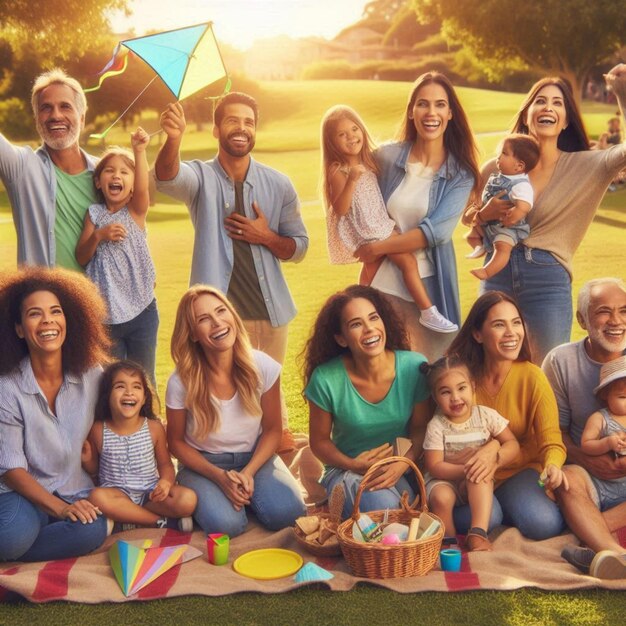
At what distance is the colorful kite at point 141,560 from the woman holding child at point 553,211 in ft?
8.35

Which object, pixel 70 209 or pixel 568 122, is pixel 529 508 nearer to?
pixel 568 122

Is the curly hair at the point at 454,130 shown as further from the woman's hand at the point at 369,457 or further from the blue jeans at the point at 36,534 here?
the blue jeans at the point at 36,534

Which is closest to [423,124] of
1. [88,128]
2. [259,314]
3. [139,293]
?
[259,314]

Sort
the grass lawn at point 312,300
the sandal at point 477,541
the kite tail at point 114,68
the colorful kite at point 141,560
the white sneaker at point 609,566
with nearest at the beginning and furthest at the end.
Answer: the grass lawn at point 312,300 < the white sneaker at point 609,566 < the colorful kite at point 141,560 < the sandal at point 477,541 < the kite tail at point 114,68

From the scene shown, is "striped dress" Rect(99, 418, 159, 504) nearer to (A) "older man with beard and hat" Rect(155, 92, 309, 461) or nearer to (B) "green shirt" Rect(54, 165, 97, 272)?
(A) "older man with beard and hat" Rect(155, 92, 309, 461)

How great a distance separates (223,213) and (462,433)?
2038mm

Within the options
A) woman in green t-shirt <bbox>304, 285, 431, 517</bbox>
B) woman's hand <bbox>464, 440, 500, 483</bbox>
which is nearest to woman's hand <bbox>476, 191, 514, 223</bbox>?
woman in green t-shirt <bbox>304, 285, 431, 517</bbox>

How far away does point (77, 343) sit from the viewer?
504cm

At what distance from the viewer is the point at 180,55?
6008 mm

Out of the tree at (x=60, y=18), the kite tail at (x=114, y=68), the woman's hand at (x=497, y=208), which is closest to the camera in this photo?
the kite tail at (x=114, y=68)

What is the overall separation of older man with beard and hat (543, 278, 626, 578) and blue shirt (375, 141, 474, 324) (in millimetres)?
881

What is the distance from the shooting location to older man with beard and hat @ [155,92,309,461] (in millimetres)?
5691

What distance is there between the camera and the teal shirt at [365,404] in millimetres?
5141

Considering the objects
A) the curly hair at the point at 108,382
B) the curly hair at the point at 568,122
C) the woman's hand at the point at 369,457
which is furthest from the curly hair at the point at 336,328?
the curly hair at the point at 568,122
